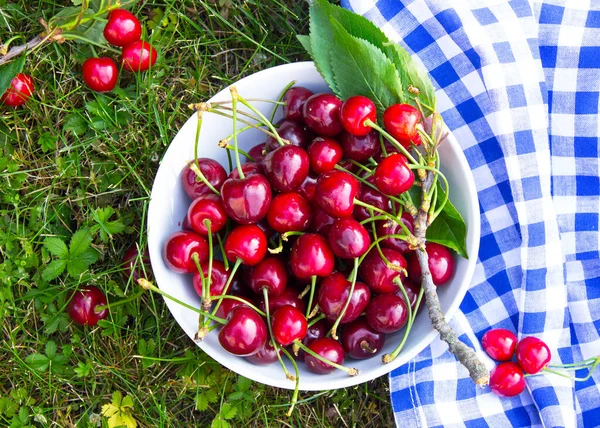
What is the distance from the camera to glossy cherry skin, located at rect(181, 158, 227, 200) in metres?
1.32

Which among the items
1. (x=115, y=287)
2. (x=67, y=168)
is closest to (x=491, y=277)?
(x=115, y=287)

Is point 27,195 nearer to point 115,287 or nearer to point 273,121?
point 115,287

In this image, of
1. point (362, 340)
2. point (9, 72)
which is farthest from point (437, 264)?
point (9, 72)

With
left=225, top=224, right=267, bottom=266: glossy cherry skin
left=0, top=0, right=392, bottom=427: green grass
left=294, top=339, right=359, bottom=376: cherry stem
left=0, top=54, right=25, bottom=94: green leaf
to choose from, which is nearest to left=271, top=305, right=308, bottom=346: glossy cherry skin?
left=294, top=339, right=359, bottom=376: cherry stem

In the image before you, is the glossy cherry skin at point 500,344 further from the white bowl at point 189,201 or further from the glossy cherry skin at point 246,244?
the glossy cherry skin at point 246,244

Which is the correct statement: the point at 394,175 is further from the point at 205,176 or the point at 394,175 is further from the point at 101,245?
the point at 101,245

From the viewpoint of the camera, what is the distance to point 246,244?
1.23 m

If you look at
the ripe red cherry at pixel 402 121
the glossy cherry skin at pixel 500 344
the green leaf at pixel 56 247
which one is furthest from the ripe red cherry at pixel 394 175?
the green leaf at pixel 56 247

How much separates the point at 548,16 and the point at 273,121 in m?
0.78

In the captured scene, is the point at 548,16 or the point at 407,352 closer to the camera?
the point at 407,352

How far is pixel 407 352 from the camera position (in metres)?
1.29

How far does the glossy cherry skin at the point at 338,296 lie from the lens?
4.06 ft

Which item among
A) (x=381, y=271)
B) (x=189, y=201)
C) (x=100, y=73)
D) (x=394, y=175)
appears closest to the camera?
(x=394, y=175)

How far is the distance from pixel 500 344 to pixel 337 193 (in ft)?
2.11
